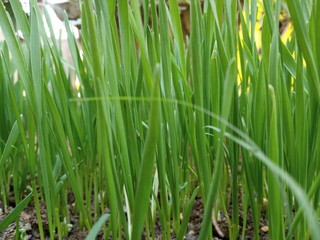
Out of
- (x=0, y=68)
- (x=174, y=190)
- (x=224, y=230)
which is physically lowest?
(x=224, y=230)

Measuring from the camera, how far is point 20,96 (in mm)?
812

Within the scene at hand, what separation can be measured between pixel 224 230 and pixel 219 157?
391mm

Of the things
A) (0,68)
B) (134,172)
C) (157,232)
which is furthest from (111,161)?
(0,68)

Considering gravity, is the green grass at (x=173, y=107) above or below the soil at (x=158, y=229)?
above

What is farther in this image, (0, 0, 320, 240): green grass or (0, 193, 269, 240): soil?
(0, 193, 269, 240): soil

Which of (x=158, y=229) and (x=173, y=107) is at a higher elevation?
(x=173, y=107)

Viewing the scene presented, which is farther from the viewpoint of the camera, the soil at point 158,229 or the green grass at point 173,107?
the soil at point 158,229

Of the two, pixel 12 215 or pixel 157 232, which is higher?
pixel 12 215

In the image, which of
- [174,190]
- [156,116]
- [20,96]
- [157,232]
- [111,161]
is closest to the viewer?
[156,116]

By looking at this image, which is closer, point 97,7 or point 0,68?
point 97,7

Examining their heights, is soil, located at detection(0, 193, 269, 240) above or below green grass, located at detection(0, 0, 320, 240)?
below

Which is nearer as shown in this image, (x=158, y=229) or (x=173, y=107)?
(x=173, y=107)

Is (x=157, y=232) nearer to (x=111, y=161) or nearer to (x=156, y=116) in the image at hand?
(x=111, y=161)

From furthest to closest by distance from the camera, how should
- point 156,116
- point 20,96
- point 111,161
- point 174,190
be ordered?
point 20,96, point 174,190, point 111,161, point 156,116
